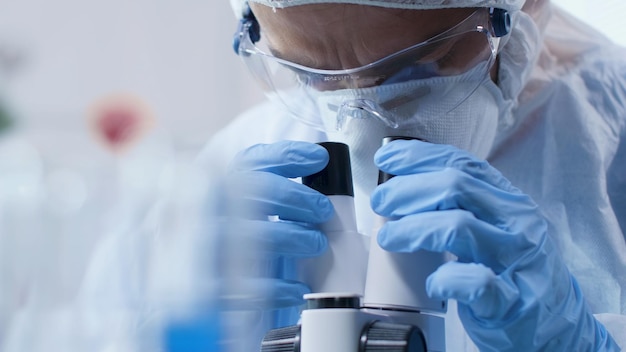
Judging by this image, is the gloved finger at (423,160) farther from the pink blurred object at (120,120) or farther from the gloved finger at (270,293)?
the pink blurred object at (120,120)

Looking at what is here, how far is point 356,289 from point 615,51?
83 centimetres

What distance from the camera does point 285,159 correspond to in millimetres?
1060

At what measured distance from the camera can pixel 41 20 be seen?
2193mm

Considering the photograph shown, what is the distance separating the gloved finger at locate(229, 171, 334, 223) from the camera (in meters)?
0.96

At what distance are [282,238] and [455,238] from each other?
251 millimetres

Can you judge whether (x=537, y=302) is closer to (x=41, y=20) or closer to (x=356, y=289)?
(x=356, y=289)

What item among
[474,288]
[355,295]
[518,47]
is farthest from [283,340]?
[518,47]

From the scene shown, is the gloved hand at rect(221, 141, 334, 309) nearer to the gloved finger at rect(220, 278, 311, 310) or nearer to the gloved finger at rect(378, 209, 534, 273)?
the gloved finger at rect(220, 278, 311, 310)

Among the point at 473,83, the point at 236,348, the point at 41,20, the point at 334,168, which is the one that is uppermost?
the point at 41,20

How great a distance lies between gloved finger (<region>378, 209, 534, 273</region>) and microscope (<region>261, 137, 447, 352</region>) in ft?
0.09

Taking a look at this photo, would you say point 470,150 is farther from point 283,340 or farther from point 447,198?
point 283,340

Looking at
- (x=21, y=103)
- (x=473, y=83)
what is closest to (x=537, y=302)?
(x=473, y=83)

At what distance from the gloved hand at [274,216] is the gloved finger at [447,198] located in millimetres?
85

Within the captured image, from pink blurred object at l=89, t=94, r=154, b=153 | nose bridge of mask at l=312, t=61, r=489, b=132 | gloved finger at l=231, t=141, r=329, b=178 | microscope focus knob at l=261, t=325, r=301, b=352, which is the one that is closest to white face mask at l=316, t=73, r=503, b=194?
nose bridge of mask at l=312, t=61, r=489, b=132
